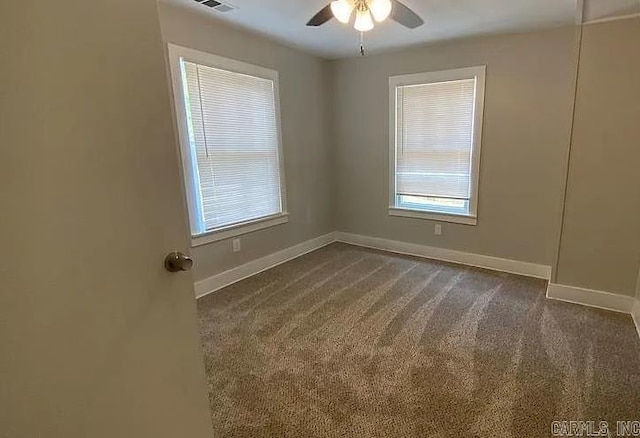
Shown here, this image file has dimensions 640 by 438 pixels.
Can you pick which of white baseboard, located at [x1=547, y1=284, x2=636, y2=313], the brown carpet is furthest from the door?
white baseboard, located at [x1=547, y1=284, x2=636, y2=313]

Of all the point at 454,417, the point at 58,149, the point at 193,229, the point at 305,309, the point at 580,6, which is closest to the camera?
the point at 58,149

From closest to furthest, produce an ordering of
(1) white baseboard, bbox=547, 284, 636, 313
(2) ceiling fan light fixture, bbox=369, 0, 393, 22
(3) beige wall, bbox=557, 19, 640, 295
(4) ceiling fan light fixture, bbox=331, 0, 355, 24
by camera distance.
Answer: (2) ceiling fan light fixture, bbox=369, 0, 393, 22
(4) ceiling fan light fixture, bbox=331, 0, 355, 24
(3) beige wall, bbox=557, 19, 640, 295
(1) white baseboard, bbox=547, 284, 636, 313

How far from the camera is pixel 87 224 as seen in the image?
832 millimetres

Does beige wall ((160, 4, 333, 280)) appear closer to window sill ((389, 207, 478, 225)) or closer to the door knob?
window sill ((389, 207, 478, 225))

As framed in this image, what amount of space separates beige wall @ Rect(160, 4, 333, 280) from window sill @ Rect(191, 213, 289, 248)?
6cm

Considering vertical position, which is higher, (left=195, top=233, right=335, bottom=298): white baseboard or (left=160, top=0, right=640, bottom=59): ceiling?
(left=160, top=0, right=640, bottom=59): ceiling

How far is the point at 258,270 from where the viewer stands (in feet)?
12.4

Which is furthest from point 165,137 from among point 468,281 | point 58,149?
point 468,281

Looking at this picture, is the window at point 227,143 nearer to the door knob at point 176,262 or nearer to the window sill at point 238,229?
the window sill at point 238,229

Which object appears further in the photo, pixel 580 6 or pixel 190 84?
pixel 190 84

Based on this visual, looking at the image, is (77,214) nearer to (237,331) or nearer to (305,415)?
(305,415)

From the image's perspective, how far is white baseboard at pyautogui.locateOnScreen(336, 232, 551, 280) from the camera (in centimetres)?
354

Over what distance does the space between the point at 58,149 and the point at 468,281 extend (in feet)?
11.2

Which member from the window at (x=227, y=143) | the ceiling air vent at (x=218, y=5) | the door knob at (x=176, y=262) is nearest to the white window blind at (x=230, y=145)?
the window at (x=227, y=143)
